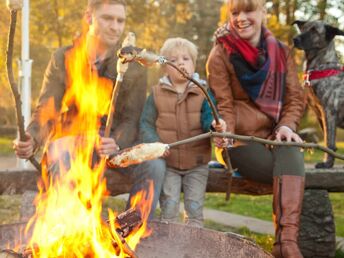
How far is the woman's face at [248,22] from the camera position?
11.4ft

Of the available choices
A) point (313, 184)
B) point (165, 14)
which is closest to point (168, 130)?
point (313, 184)

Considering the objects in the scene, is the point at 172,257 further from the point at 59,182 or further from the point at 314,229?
the point at 314,229

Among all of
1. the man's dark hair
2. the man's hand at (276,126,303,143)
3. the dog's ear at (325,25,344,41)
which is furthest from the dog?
the man's dark hair

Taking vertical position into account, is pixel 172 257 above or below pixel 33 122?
below

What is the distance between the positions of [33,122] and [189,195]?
1.10 m

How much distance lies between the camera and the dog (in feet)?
14.1

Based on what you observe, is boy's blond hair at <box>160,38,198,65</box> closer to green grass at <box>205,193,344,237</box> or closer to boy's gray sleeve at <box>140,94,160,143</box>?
boy's gray sleeve at <box>140,94,160,143</box>

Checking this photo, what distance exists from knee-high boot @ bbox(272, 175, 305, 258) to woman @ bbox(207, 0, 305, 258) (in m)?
0.25

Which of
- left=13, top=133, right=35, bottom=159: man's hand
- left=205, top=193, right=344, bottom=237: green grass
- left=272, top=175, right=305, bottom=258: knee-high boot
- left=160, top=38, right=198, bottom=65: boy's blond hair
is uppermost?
left=160, top=38, right=198, bottom=65: boy's blond hair

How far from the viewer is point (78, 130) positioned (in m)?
3.44

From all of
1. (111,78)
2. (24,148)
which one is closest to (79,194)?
(24,148)

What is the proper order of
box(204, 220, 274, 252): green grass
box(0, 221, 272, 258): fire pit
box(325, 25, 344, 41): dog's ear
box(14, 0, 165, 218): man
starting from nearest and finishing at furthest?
box(0, 221, 272, 258): fire pit < box(14, 0, 165, 218): man < box(204, 220, 274, 252): green grass < box(325, 25, 344, 41): dog's ear

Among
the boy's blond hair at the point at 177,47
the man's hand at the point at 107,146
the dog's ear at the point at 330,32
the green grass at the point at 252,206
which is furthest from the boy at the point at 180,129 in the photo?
the green grass at the point at 252,206

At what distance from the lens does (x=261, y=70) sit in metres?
→ 3.53
